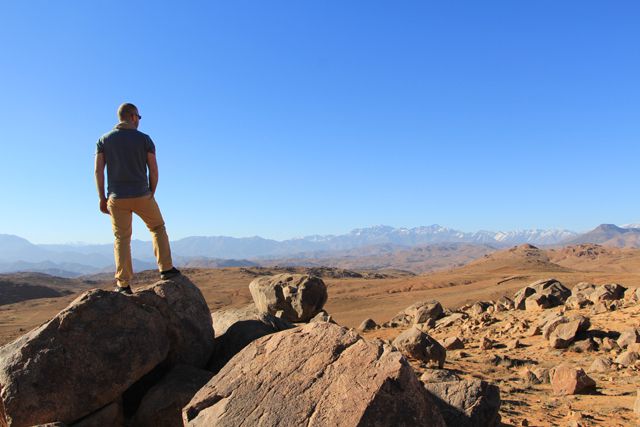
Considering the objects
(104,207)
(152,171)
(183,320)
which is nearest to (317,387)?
(183,320)

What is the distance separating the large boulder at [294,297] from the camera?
13.9 m

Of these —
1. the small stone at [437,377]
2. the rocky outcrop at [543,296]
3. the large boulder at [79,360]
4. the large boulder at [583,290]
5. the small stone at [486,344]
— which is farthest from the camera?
the large boulder at [583,290]

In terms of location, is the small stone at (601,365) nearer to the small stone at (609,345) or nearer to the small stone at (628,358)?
the small stone at (628,358)

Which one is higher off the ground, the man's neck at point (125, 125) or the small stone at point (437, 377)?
the man's neck at point (125, 125)

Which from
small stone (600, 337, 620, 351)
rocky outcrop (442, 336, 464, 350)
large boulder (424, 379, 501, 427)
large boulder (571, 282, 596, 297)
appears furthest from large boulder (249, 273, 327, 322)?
large boulder (571, 282, 596, 297)

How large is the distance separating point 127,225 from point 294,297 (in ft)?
25.2

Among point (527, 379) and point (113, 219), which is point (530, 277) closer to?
point (527, 379)

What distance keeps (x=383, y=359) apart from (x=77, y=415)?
347 centimetres

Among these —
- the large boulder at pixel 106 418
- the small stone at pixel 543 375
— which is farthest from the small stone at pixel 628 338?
the large boulder at pixel 106 418

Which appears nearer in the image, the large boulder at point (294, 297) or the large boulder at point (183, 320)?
the large boulder at point (183, 320)

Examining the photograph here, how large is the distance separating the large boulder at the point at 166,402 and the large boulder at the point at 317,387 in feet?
3.12

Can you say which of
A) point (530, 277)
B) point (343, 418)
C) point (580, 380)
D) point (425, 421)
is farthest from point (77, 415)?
point (530, 277)

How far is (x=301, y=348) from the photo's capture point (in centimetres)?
469

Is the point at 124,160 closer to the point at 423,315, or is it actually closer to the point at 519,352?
the point at 519,352
